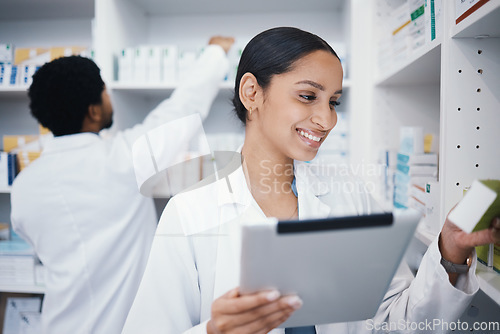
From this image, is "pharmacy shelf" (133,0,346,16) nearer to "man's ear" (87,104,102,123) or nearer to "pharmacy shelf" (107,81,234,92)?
"pharmacy shelf" (107,81,234,92)

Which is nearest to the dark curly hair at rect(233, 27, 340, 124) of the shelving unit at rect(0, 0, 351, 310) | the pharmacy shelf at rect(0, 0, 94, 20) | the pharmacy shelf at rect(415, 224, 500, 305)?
the pharmacy shelf at rect(415, 224, 500, 305)

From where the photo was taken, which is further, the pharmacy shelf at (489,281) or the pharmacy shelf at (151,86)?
the pharmacy shelf at (151,86)

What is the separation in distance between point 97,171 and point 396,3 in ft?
4.85

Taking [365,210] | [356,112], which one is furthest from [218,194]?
[356,112]

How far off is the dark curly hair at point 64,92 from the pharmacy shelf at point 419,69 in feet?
3.89

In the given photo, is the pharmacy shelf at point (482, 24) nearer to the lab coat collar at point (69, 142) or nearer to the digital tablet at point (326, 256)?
the digital tablet at point (326, 256)

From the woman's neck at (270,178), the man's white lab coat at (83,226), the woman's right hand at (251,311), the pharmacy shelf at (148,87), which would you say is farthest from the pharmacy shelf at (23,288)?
the woman's right hand at (251,311)

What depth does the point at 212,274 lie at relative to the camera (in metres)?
0.93

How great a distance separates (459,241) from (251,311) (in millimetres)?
444

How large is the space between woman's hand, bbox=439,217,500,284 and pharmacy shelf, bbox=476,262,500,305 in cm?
5

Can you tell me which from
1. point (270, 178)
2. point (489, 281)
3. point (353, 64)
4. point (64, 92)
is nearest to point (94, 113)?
point (64, 92)

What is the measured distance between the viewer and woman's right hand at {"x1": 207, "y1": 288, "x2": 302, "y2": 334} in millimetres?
606

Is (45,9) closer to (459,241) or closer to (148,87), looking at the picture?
(148,87)

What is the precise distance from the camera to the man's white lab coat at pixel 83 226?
139 centimetres
